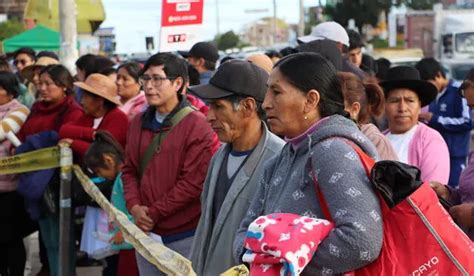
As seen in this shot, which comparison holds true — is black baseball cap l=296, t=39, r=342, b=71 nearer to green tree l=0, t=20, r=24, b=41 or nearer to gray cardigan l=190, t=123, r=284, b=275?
gray cardigan l=190, t=123, r=284, b=275

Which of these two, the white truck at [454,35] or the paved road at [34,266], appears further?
the white truck at [454,35]

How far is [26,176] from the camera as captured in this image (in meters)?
8.01

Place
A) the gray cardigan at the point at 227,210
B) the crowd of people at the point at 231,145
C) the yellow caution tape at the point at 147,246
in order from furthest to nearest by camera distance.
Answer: the gray cardigan at the point at 227,210 < the yellow caution tape at the point at 147,246 < the crowd of people at the point at 231,145

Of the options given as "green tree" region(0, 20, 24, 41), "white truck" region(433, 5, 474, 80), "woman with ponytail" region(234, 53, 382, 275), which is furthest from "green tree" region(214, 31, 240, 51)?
"woman with ponytail" region(234, 53, 382, 275)

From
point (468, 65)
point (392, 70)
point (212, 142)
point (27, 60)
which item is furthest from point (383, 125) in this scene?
point (468, 65)

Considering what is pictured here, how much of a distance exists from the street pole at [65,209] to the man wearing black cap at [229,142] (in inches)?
119

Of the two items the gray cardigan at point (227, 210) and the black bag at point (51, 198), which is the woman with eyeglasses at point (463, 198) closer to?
the gray cardigan at point (227, 210)

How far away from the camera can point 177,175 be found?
19.1 ft

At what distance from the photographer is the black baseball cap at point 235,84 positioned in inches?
185

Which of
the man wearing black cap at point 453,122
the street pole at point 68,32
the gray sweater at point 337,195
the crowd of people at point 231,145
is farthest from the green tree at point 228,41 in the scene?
the gray sweater at point 337,195

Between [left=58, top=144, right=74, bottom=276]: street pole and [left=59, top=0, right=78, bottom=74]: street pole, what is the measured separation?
16.6 ft

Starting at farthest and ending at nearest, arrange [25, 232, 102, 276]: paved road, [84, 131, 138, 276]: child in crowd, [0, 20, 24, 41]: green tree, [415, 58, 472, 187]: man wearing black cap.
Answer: [0, 20, 24, 41]: green tree → [25, 232, 102, 276]: paved road → [415, 58, 472, 187]: man wearing black cap → [84, 131, 138, 276]: child in crowd

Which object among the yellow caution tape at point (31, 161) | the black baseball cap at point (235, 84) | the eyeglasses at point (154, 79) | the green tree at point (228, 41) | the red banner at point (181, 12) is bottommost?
the green tree at point (228, 41)

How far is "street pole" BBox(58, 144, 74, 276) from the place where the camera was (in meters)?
7.61
